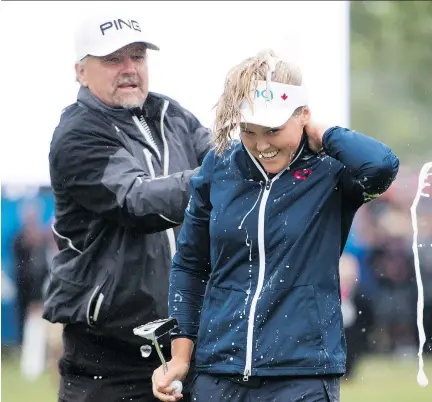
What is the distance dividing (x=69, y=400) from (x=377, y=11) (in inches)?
665

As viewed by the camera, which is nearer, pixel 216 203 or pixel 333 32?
pixel 216 203

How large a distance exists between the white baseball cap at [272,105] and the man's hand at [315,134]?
98 mm

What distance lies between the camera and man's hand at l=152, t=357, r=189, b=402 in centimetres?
536

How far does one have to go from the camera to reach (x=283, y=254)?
16.8 feet

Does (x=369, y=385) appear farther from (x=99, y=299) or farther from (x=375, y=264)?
(x=99, y=299)

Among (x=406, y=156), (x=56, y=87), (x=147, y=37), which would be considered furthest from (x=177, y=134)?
(x=406, y=156)

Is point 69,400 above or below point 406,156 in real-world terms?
above

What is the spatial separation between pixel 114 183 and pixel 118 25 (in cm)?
73

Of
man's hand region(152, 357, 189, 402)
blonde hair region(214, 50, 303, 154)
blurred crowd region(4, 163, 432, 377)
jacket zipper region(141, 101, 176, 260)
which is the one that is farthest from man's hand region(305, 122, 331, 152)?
blurred crowd region(4, 163, 432, 377)

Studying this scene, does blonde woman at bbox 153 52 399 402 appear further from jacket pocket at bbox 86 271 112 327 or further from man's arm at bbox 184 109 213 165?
man's arm at bbox 184 109 213 165

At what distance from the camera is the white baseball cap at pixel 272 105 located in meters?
5.11

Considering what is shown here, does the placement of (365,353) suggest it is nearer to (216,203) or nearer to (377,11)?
(377,11)

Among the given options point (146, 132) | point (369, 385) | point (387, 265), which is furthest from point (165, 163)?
point (387, 265)

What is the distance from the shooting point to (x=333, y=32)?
1121 cm
